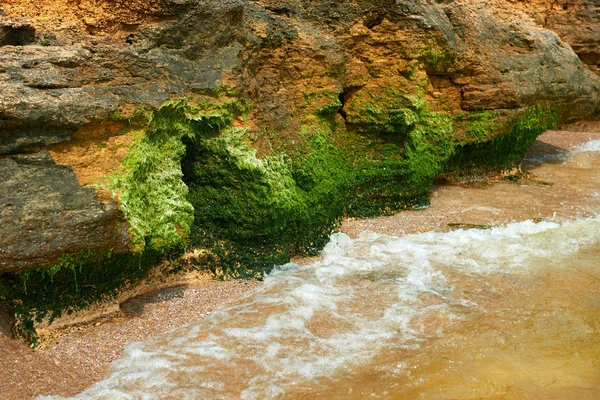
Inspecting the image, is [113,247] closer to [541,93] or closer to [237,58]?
[237,58]

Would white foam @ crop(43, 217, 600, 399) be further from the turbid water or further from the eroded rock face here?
the eroded rock face

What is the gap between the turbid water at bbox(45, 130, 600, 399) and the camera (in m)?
3.59

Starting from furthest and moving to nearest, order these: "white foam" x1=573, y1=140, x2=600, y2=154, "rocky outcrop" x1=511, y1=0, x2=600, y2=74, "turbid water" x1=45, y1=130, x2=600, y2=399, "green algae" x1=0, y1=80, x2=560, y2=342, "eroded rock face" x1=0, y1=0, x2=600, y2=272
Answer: "rocky outcrop" x1=511, y1=0, x2=600, y2=74 → "white foam" x1=573, y1=140, x2=600, y2=154 → "green algae" x1=0, y1=80, x2=560, y2=342 → "eroded rock face" x1=0, y1=0, x2=600, y2=272 → "turbid water" x1=45, y1=130, x2=600, y2=399

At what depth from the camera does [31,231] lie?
381 centimetres

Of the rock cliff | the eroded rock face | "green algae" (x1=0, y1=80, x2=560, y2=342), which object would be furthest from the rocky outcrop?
"green algae" (x1=0, y1=80, x2=560, y2=342)

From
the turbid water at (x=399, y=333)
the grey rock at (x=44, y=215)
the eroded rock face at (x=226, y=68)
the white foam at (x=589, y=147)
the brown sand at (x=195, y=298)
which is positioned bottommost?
the turbid water at (x=399, y=333)

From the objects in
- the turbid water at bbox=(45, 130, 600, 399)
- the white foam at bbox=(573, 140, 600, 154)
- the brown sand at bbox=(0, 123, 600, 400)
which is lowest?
the turbid water at bbox=(45, 130, 600, 399)

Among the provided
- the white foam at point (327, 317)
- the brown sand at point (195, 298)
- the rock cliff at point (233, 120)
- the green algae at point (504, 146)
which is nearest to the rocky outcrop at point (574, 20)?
the rock cliff at point (233, 120)

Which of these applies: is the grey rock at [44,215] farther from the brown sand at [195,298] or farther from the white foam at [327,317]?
the white foam at [327,317]

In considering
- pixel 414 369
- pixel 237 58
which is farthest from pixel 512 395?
pixel 237 58

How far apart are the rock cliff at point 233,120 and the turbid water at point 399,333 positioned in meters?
0.74

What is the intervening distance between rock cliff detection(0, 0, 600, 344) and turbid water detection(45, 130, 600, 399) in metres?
→ 0.74

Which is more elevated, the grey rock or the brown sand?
the grey rock

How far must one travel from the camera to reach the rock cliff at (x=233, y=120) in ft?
13.1
